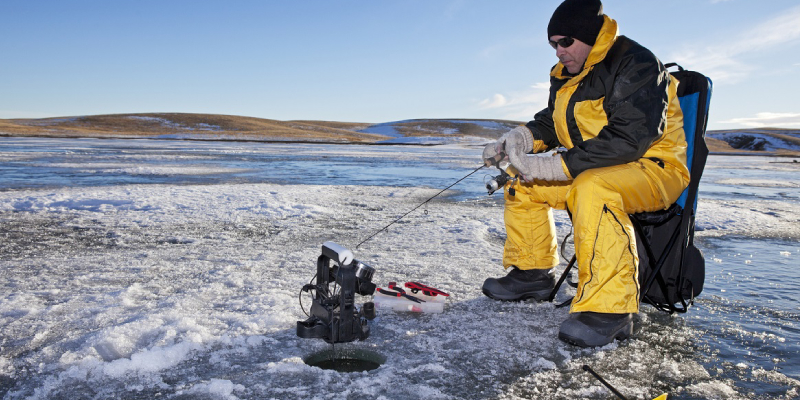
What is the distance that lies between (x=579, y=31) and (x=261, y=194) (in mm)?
4939

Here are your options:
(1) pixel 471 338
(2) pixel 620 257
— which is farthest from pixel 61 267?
(2) pixel 620 257

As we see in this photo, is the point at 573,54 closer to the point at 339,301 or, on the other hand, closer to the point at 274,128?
the point at 339,301

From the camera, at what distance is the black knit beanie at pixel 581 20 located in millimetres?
2402

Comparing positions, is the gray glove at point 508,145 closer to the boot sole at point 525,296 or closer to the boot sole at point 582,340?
the boot sole at point 525,296

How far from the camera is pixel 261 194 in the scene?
6605 millimetres

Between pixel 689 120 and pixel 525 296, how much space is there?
119 centimetres

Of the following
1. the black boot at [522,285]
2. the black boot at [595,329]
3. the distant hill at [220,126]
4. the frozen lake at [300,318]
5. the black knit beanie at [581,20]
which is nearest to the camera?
the frozen lake at [300,318]

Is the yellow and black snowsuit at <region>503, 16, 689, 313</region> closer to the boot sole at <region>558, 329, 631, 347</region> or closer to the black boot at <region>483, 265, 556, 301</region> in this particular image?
the boot sole at <region>558, 329, 631, 347</region>

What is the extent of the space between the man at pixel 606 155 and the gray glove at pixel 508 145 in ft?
0.04

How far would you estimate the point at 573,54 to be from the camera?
99.5 inches

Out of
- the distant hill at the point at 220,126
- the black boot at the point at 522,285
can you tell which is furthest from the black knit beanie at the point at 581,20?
the distant hill at the point at 220,126

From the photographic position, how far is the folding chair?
8.15 feet

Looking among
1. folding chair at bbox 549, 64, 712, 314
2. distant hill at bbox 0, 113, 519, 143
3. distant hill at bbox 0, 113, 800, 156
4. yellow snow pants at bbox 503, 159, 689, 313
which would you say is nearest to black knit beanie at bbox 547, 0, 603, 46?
folding chair at bbox 549, 64, 712, 314

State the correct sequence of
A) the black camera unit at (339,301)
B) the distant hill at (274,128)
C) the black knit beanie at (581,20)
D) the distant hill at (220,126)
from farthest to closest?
1. the distant hill at (220,126)
2. the distant hill at (274,128)
3. the black knit beanie at (581,20)
4. the black camera unit at (339,301)
